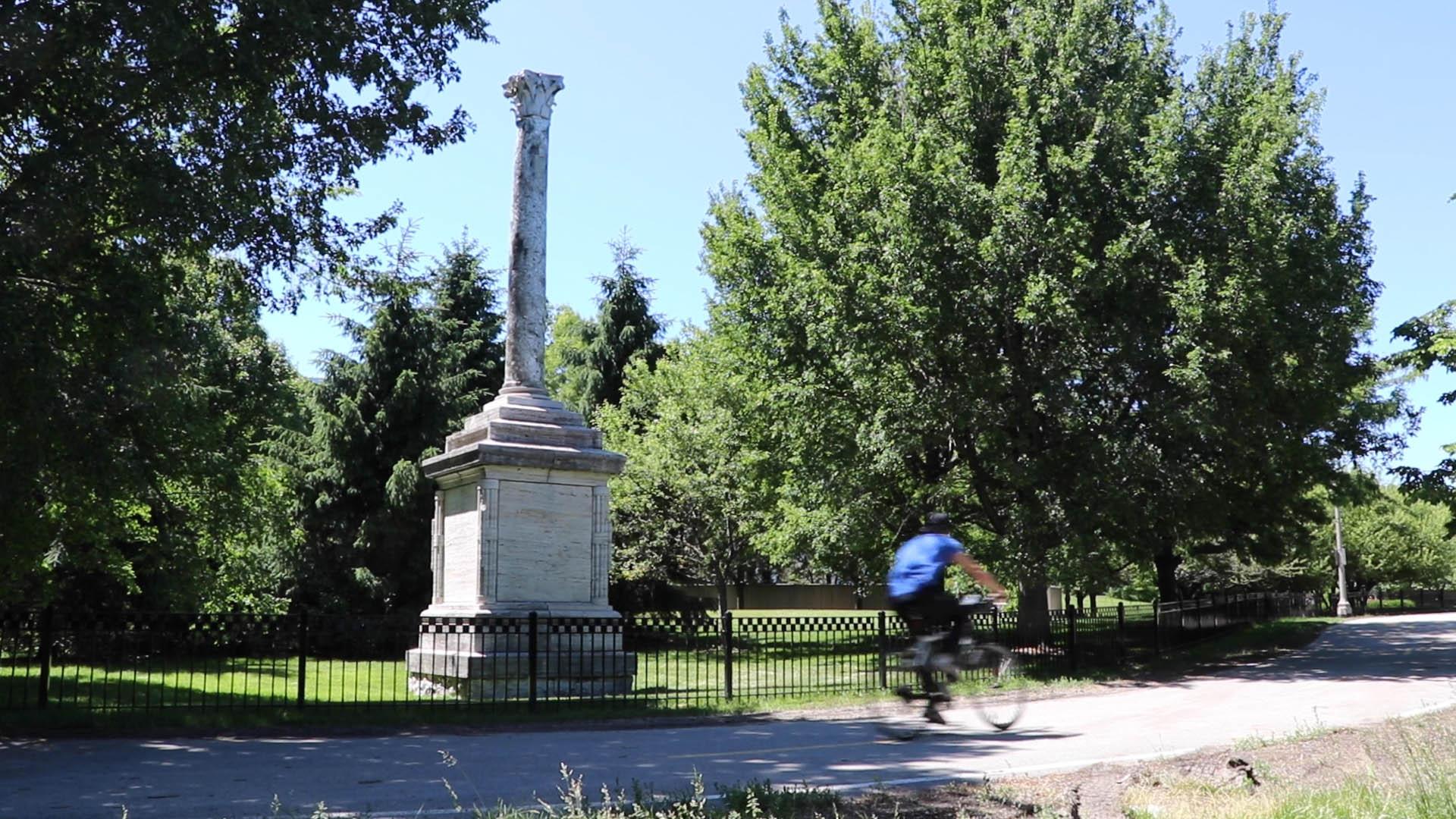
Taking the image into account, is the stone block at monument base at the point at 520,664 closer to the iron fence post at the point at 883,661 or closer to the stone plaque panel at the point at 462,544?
the stone plaque panel at the point at 462,544

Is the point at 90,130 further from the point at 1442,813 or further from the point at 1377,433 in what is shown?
the point at 1377,433

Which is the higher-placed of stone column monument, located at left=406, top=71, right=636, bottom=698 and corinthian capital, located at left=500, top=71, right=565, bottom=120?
corinthian capital, located at left=500, top=71, right=565, bottom=120

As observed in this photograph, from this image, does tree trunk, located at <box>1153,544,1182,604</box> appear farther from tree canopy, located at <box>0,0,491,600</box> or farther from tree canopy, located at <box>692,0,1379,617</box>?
tree canopy, located at <box>0,0,491,600</box>

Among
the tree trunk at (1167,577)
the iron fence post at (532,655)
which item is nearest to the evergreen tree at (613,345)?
the tree trunk at (1167,577)

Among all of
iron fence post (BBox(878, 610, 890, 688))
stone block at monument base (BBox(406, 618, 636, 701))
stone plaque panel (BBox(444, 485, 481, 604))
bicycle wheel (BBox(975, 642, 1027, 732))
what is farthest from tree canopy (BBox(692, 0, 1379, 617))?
stone plaque panel (BBox(444, 485, 481, 604))

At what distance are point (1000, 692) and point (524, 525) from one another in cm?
726

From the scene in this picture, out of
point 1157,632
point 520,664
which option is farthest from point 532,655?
point 1157,632

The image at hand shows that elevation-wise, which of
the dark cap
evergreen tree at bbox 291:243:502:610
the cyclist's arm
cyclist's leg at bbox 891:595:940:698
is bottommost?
cyclist's leg at bbox 891:595:940:698

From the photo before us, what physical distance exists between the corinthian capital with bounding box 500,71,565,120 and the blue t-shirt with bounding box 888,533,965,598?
1164 centimetres

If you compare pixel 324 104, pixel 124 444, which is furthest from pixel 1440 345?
pixel 124 444

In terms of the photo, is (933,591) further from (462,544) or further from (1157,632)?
(1157,632)

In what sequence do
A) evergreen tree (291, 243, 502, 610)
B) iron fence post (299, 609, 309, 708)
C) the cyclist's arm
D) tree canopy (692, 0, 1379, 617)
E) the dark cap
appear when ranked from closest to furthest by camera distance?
the cyclist's arm, the dark cap, iron fence post (299, 609, 309, 708), tree canopy (692, 0, 1379, 617), evergreen tree (291, 243, 502, 610)

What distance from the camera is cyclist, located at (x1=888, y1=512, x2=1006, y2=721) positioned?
10.4m

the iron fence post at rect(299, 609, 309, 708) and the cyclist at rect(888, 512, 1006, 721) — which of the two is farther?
the iron fence post at rect(299, 609, 309, 708)
